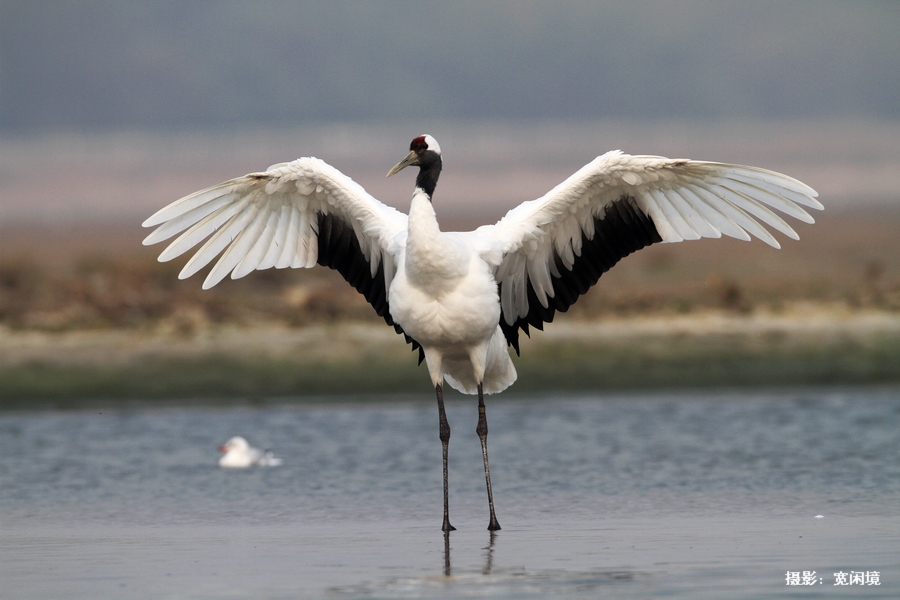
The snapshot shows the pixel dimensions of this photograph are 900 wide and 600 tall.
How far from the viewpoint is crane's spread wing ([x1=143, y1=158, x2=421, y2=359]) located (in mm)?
11250

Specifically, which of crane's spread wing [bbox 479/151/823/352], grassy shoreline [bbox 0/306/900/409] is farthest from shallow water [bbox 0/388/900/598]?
crane's spread wing [bbox 479/151/823/352]

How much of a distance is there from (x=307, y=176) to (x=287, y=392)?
7.91 meters

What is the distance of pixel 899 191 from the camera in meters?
58.3

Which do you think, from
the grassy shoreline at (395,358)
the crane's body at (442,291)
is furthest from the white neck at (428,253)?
the grassy shoreline at (395,358)

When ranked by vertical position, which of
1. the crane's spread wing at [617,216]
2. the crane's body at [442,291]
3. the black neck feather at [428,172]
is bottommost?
the crane's body at [442,291]

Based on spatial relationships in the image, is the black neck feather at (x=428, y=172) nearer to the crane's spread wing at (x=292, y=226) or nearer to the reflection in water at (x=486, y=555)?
the crane's spread wing at (x=292, y=226)

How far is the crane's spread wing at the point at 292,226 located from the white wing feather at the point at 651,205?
94 cm

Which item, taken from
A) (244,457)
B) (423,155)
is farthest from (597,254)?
(244,457)

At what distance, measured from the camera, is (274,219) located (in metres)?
11.8

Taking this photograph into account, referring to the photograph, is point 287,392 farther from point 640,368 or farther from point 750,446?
point 750,446

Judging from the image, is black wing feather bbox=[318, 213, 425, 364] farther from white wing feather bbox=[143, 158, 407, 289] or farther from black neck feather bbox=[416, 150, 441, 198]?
black neck feather bbox=[416, 150, 441, 198]

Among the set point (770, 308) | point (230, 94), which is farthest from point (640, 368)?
point (230, 94)

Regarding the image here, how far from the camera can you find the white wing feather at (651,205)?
10453 mm

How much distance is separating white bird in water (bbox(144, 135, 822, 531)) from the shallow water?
95 cm
